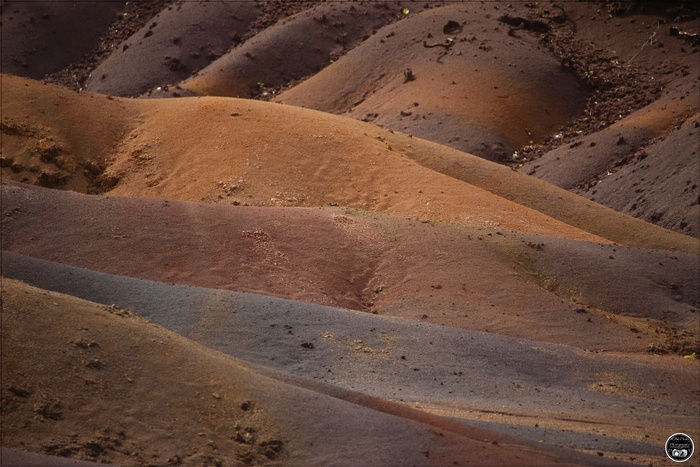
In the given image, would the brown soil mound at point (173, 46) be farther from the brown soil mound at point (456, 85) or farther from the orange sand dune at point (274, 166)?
the orange sand dune at point (274, 166)

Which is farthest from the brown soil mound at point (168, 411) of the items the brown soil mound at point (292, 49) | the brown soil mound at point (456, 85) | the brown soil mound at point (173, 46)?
the brown soil mound at point (173, 46)

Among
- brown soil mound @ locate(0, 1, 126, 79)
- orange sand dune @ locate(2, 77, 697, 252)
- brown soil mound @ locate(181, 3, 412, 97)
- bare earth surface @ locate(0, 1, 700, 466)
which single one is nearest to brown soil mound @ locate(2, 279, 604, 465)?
bare earth surface @ locate(0, 1, 700, 466)

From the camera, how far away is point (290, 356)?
35.8ft

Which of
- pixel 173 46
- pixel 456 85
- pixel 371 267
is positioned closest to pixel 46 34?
pixel 173 46

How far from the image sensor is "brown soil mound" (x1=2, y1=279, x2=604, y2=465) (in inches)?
291

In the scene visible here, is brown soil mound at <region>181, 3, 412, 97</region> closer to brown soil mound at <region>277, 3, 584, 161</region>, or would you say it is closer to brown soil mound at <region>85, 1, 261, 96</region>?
brown soil mound at <region>85, 1, 261, 96</region>

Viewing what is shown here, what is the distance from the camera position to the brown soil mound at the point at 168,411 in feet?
24.2

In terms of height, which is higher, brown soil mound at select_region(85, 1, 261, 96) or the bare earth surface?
brown soil mound at select_region(85, 1, 261, 96)

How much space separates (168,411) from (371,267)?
7.58 m

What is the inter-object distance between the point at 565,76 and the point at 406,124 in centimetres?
658

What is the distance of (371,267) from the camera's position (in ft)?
49.4

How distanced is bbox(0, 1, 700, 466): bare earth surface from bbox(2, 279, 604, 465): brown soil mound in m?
0.02

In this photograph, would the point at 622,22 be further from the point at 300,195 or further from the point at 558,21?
the point at 300,195

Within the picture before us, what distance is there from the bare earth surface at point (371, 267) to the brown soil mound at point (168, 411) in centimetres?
2
